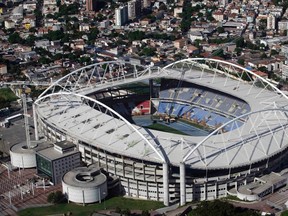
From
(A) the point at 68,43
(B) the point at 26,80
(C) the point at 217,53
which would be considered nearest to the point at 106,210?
(B) the point at 26,80

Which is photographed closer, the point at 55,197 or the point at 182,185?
the point at 182,185

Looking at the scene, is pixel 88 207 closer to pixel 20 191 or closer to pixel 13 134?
pixel 20 191

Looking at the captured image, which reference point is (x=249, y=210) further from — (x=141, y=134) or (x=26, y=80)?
(x=26, y=80)

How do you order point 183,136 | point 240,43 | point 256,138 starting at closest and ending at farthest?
point 183,136, point 256,138, point 240,43

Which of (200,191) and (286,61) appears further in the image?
(286,61)

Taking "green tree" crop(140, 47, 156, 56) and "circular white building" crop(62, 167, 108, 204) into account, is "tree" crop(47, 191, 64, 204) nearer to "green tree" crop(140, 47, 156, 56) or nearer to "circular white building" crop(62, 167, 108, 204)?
"circular white building" crop(62, 167, 108, 204)

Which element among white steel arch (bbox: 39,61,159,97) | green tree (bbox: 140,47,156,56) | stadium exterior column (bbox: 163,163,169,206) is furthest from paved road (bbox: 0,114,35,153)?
green tree (bbox: 140,47,156,56)

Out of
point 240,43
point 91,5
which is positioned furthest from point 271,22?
point 91,5

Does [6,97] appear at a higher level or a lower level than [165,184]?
lower

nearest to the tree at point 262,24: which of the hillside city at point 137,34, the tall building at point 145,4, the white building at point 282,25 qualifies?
the hillside city at point 137,34
